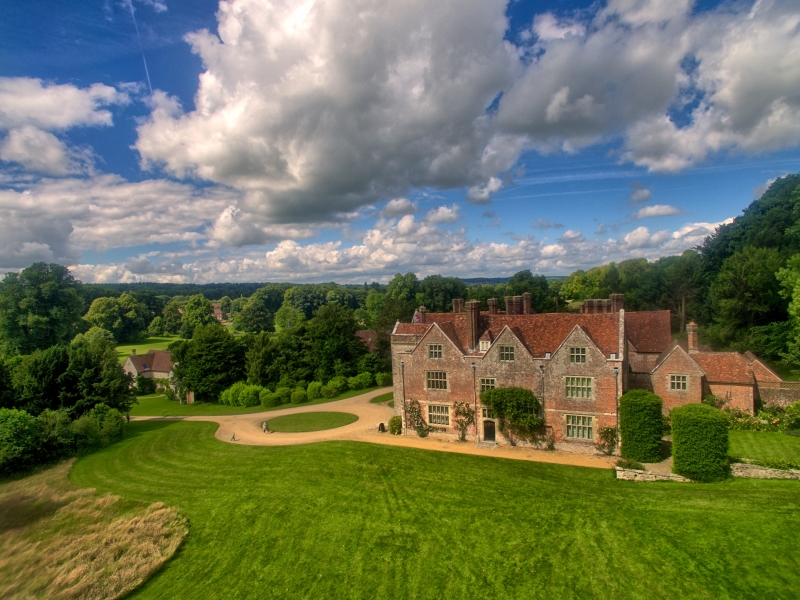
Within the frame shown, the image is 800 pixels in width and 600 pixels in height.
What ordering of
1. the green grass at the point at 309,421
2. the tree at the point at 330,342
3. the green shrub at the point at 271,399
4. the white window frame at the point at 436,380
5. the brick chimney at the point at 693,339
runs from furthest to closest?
the tree at the point at 330,342 < the green shrub at the point at 271,399 < the green grass at the point at 309,421 < the brick chimney at the point at 693,339 < the white window frame at the point at 436,380

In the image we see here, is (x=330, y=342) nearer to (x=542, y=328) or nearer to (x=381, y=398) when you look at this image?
(x=381, y=398)

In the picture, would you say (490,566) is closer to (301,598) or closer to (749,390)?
(301,598)

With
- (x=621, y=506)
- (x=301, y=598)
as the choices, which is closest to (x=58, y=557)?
(x=301, y=598)

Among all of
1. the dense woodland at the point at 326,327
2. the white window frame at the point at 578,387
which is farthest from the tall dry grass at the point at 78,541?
the white window frame at the point at 578,387

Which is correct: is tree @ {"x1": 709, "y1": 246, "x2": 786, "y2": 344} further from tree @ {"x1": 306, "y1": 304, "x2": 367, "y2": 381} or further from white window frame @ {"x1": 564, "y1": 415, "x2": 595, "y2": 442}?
tree @ {"x1": 306, "y1": 304, "x2": 367, "y2": 381}

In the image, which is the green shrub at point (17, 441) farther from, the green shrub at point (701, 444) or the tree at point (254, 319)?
the tree at point (254, 319)

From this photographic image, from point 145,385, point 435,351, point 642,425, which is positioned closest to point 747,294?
point 642,425

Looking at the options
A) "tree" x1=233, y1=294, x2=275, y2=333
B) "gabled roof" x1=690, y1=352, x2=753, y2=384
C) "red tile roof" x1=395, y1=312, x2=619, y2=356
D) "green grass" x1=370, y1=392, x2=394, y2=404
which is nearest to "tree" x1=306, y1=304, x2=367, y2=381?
"green grass" x1=370, y1=392, x2=394, y2=404
